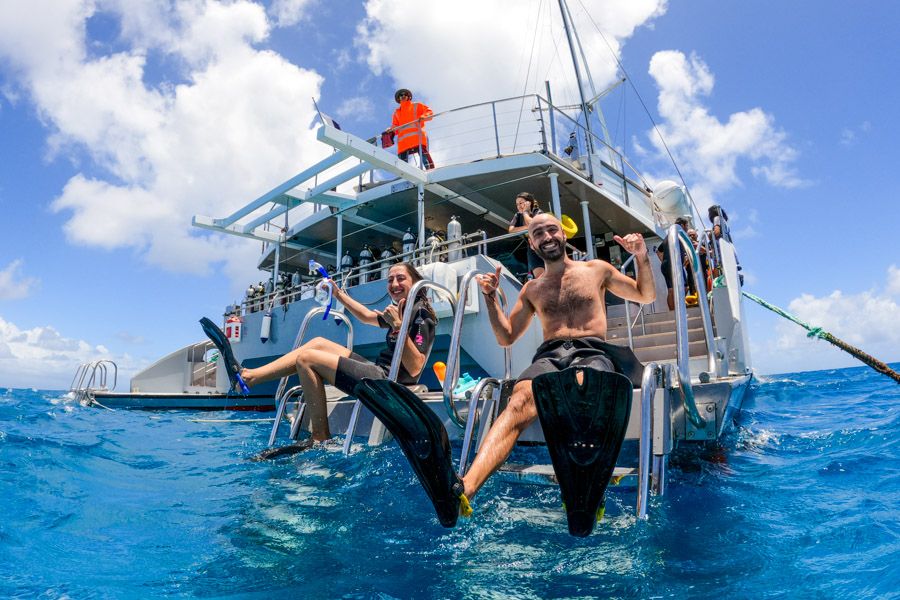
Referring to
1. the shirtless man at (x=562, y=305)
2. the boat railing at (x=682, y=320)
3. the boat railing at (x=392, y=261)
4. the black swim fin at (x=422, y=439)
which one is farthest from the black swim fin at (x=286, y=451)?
the boat railing at (x=392, y=261)

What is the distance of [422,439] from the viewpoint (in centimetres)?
162

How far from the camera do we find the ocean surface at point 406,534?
162 cm

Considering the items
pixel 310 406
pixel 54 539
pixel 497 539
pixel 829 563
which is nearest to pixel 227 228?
pixel 310 406

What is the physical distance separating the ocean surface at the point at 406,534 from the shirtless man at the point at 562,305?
0.59 m

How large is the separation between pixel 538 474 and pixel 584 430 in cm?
47

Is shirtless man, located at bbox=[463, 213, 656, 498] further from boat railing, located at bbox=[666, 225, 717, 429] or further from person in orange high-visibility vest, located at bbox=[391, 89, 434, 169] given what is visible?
person in orange high-visibility vest, located at bbox=[391, 89, 434, 169]

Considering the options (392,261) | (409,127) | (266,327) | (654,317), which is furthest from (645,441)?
(266,327)

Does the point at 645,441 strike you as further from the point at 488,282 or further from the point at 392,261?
the point at 392,261

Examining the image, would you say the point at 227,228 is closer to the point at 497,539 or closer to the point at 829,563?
the point at 497,539

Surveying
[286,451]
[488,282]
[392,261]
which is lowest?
[286,451]

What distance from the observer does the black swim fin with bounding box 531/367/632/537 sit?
1.63 metres

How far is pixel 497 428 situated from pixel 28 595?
65.4 inches

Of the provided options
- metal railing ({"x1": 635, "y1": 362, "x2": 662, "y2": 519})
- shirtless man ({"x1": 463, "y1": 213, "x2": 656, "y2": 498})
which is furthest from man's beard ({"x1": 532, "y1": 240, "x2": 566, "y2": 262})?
metal railing ({"x1": 635, "y1": 362, "x2": 662, "y2": 519})

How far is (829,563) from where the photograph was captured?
1.81 metres
